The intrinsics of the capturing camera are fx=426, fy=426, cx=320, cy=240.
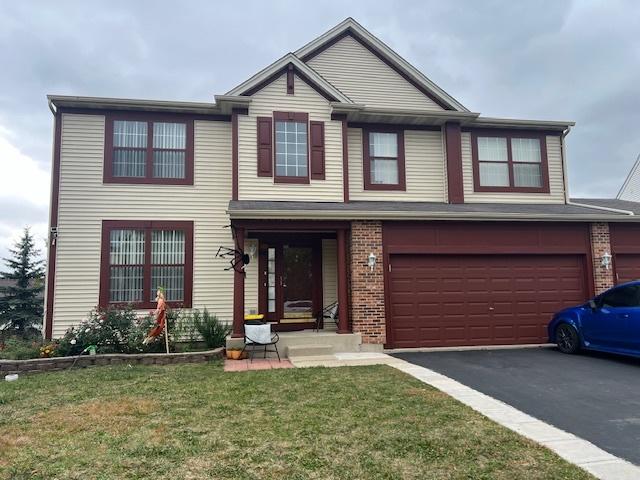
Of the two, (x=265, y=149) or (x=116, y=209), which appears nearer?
(x=116, y=209)

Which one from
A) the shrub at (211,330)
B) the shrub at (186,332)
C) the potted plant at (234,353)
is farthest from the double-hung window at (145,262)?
the potted plant at (234,353)

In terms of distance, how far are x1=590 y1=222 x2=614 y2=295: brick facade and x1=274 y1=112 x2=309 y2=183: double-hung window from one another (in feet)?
23.9

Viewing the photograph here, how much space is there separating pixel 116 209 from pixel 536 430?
32.3ft

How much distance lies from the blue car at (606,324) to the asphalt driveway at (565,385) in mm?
290

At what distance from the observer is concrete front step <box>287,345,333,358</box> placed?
906 cm

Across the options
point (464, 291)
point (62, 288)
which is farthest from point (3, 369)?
point (464, 291)

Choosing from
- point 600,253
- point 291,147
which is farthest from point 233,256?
point 600,253

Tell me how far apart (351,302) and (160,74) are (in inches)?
707

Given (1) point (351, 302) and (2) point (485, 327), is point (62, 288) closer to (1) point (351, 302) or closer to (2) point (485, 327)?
(1) point (351, 302)

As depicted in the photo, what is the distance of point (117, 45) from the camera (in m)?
16.8

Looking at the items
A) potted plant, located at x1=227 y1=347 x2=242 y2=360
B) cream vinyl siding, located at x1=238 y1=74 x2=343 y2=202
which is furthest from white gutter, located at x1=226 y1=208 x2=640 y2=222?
potted plant, located at x1=227 y1=347 x2=242 y2=360

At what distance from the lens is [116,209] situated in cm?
1048

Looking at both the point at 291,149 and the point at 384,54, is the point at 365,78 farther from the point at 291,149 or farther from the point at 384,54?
the point at 291,149

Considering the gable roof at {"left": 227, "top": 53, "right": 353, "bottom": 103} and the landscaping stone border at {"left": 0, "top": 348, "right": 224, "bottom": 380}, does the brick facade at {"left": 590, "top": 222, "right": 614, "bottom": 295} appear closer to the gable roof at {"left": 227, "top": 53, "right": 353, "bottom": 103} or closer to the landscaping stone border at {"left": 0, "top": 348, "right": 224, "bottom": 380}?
the gable roof at {"left": 227, "top": 53, "right": 353, "bottom": 103}
